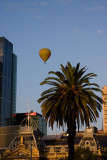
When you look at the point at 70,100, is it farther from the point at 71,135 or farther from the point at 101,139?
the point at 101,139

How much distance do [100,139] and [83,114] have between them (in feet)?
211

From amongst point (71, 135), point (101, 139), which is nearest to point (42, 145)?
point (101, 139)

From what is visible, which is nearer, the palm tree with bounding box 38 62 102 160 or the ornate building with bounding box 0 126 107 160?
the palm tree with bounding box 38 62 102 160

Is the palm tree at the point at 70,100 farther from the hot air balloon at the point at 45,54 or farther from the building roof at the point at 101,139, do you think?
the building roof at the point at 101,139

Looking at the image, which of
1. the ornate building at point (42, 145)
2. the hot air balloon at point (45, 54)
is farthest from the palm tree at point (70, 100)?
the ornate building at point (42, 145)

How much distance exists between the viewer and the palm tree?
57.8 meters

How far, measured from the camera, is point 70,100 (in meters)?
57.8

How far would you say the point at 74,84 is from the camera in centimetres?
5966

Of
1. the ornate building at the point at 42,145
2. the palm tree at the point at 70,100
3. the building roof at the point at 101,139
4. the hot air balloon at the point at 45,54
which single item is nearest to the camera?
the palm tree at the point at 70,100

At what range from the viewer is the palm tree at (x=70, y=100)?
57.8 metres

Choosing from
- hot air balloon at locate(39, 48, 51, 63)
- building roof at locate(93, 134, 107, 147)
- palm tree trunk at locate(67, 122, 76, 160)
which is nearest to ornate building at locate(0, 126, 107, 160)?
building roof at locate(93, 134, 107, 147)

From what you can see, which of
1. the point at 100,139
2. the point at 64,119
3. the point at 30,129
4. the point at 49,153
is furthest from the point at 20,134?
the point at 64,119

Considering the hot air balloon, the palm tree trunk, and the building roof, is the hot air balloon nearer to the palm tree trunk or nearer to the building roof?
the palm tree trunk

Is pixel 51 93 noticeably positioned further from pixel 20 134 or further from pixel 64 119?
pixel 20 134
